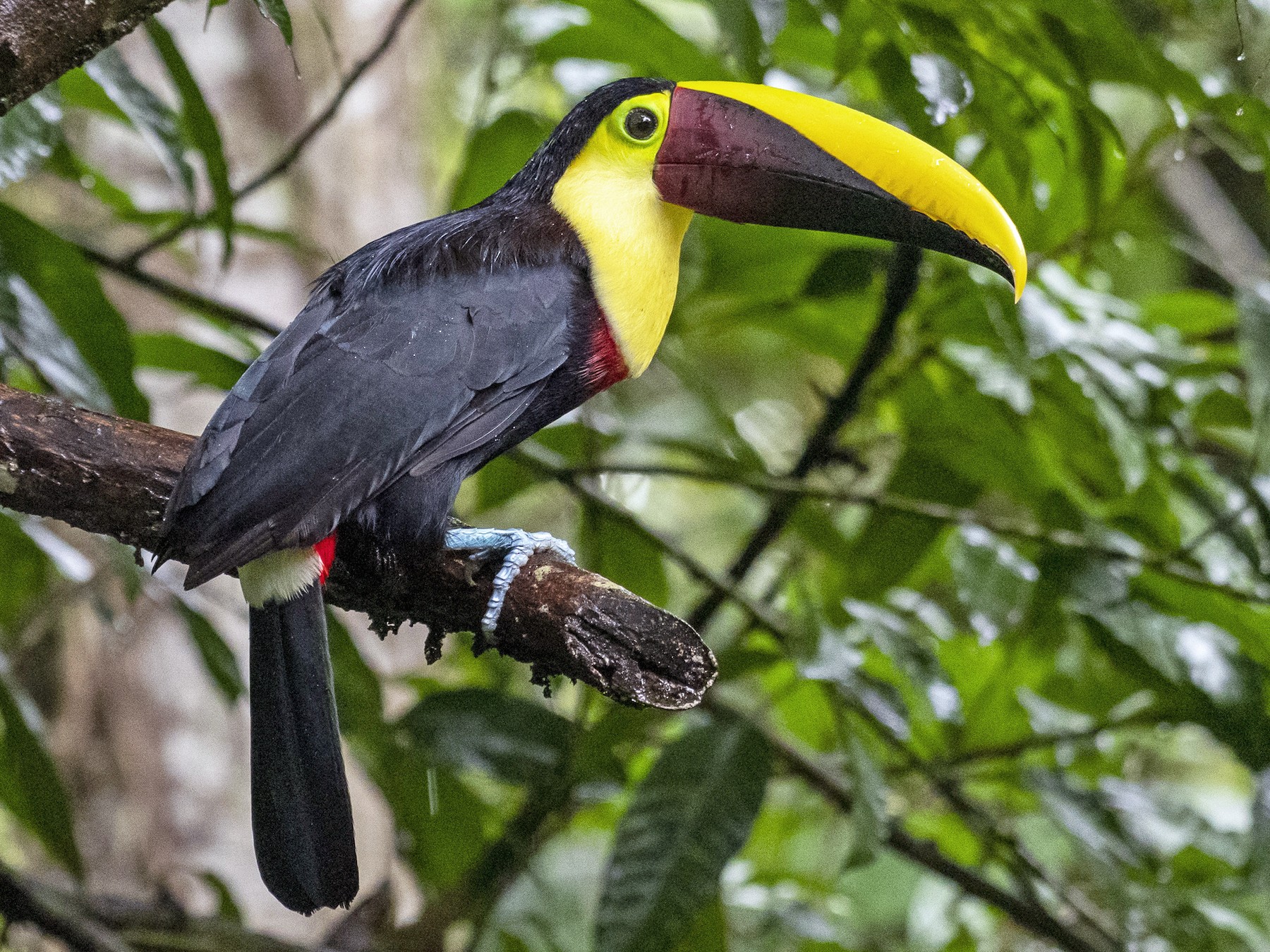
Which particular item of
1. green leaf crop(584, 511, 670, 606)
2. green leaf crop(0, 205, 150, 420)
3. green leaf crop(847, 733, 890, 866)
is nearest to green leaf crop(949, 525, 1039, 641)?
green leaf crop(847, 733, 890, 866)

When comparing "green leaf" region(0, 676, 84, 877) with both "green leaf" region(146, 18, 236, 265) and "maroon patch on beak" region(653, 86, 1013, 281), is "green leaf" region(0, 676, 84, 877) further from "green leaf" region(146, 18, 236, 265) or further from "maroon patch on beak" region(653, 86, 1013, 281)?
"maroon patch on beak" region(653, 86, 1013, 281)

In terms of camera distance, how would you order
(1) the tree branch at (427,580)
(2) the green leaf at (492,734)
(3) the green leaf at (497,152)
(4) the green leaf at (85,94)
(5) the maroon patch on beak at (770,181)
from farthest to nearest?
(3) the green leaf at (497,152) → (2) the green leaf at (492,734) → (4) the green leaf at (85,94) → (5) the maroon patch on beak at (770,181) → (1) the tree branch at (427,580)

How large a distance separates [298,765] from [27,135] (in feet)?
3.07

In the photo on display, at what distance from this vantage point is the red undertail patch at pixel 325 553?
1.43m

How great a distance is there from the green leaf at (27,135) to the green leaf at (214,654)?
0.78 meters

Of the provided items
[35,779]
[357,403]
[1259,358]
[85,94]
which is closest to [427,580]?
[357,403]

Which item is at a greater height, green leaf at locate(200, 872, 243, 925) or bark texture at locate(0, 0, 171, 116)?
bark texture at locate(0, 0, 171, 116)

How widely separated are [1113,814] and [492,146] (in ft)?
5.78

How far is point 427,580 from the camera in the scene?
1.45 meters

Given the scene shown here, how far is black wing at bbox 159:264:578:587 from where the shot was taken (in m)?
1.29

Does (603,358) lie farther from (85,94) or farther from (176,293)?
(85,94)

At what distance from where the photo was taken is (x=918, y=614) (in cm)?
273

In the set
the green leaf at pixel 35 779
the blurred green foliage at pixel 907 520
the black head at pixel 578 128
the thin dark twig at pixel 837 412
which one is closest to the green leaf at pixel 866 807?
the blurred green foliage at pixel 907 520

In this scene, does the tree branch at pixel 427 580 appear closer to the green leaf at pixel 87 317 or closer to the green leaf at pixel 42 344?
the green leaf at pixel 42 344
